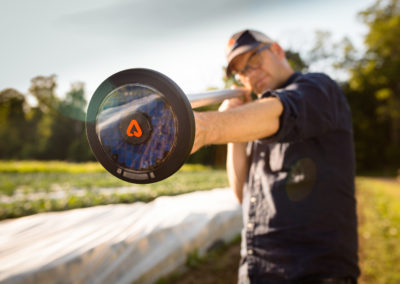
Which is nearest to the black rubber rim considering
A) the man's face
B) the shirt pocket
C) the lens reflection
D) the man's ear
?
the lens reflection

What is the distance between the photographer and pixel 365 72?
71.2 ft

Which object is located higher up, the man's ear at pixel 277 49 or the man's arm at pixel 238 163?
the man's ear at pixel 277 49

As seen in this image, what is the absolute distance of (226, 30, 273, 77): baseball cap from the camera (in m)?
1.67

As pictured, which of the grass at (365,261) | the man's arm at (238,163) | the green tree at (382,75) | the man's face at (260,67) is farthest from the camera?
the green tree at (382,75)

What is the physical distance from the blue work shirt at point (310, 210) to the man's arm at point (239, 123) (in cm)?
40

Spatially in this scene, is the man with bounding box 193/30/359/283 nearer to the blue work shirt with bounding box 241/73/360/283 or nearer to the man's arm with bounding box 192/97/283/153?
the blue work shirt with bounding box 241/73/360/283

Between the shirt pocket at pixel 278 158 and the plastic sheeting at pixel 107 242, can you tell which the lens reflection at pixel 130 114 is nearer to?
the shirt pocket at pixel 278 158

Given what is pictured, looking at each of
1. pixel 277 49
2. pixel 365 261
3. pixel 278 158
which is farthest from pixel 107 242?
pixel 365 261

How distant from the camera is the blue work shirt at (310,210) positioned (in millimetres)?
1508

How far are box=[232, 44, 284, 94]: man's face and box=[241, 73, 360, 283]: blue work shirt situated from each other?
0.33m

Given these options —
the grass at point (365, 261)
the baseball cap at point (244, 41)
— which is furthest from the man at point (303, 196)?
the grass at point (365, 261)

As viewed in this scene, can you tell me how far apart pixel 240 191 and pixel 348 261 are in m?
0.79

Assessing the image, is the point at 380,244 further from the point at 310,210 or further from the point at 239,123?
the point at 239,123

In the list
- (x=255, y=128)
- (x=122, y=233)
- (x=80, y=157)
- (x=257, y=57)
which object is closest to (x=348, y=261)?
(x=255, y=128)
